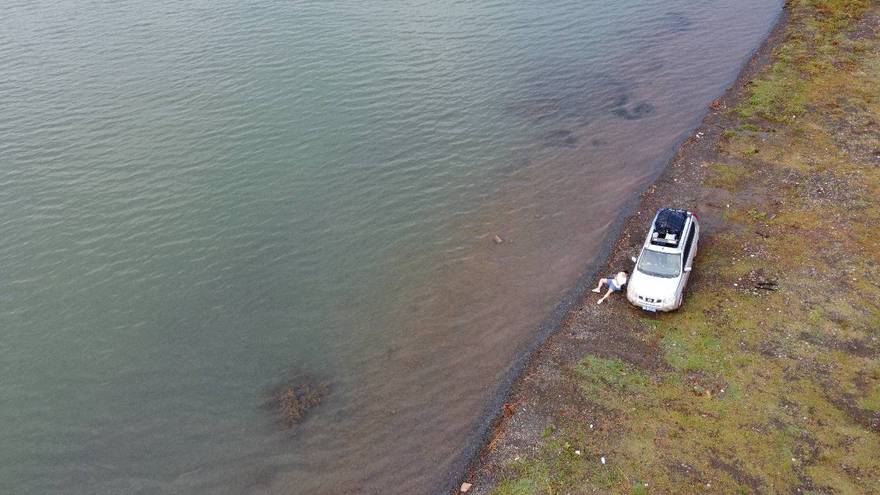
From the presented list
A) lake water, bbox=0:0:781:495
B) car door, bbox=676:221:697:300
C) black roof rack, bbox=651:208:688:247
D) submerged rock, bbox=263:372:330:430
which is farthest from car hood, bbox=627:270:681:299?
submerged rock, bbox=263:372:330:430

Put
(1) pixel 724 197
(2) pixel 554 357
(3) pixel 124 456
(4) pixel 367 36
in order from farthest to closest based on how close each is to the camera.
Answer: (4) pixel 367 36
(1) pixel 724 197
(2) pixel 554 357
(3) pixel 124 456

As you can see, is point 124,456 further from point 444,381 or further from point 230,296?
point 444,381

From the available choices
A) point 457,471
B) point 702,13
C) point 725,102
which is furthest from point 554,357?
point 702,13

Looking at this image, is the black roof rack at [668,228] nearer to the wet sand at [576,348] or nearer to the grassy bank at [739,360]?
the grassy bank at [739,360]

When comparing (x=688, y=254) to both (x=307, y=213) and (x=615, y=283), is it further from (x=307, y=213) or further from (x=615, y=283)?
(x=307, y=213)

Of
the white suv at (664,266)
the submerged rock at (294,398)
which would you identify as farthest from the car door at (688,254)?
the submerged rock at (294,398)

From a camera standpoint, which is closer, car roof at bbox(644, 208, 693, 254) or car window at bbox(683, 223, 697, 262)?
car roof at bbox(644, 208, 693, 254)

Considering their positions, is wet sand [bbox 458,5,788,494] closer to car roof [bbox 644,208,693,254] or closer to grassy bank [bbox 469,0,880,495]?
grassy bank [bbox 469,0,880,495]
